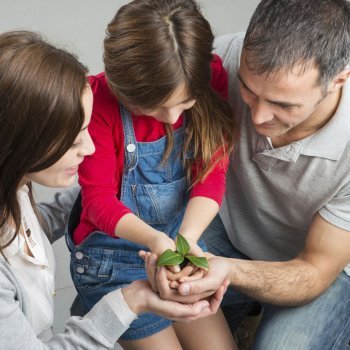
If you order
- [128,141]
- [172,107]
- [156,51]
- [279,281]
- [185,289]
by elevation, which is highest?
[156,51]

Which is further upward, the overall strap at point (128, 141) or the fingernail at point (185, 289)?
the overall strap at point (128, 141)

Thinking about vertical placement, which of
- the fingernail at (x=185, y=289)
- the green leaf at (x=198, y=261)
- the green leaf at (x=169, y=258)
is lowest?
the fingernail at (x=185, y=289)

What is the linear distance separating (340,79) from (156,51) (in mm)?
417

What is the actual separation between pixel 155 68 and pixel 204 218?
367 millimetres

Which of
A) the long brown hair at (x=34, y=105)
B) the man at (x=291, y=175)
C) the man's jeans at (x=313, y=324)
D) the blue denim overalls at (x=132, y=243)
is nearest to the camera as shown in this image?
the long brown hair at (x=34, y=105)

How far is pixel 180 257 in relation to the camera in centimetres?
121

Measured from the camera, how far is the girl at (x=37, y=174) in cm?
104

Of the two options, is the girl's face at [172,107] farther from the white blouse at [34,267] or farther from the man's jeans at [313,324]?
the man's jeans at [313,324]

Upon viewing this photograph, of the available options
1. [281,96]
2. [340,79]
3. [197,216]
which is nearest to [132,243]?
[197,216]

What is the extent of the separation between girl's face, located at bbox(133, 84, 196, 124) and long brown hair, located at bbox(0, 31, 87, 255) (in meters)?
0.17

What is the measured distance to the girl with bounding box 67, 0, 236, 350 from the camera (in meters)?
1.16

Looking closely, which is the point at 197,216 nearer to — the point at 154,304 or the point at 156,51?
the point at 154,304

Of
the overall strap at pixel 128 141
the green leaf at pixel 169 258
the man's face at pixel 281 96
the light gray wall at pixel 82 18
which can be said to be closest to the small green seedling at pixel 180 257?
the green leaf at pixel 169 258

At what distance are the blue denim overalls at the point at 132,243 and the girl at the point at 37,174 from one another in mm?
132
